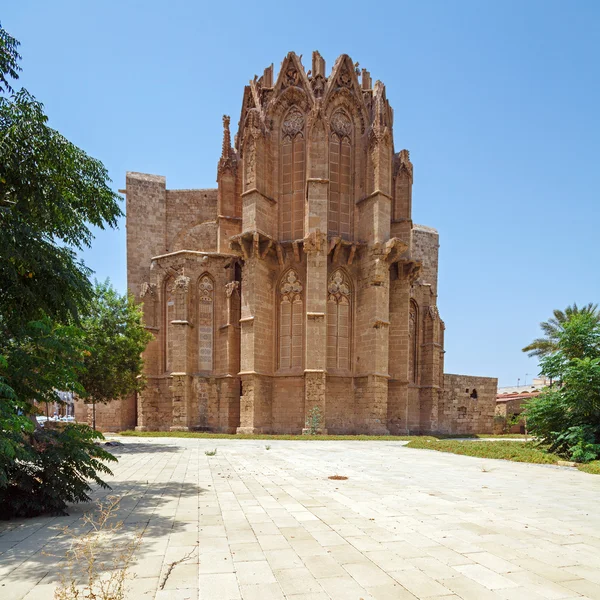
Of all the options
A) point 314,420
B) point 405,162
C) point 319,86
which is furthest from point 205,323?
point 405,162

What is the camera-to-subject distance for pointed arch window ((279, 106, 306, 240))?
25.2 m

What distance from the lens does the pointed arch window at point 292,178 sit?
25.2 m

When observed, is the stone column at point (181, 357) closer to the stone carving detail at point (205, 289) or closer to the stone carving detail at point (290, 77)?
the stone carving detail at point (205, 289)

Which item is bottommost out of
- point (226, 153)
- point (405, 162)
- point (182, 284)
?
point (182, 284)

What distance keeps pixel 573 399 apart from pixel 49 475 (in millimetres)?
12463

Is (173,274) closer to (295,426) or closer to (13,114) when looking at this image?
(295,426)

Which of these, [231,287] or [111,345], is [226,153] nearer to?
[231,287]

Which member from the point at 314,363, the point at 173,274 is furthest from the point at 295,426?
the point at 173,274

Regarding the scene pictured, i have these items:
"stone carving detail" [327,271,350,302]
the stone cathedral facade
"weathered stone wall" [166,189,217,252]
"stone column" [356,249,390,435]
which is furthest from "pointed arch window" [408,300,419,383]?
"weathered stone wall" [166,189,217,252]

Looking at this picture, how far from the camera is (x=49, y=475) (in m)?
5.93

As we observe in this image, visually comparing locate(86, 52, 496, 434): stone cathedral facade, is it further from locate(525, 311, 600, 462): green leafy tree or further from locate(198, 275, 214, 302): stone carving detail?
locate(525, 311, 600, 462): green leafy tree

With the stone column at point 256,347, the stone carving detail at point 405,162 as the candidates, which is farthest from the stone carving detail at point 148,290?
the stone carving detail at point 405,162

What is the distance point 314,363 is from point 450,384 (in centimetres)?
1341

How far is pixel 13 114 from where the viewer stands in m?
7.36
